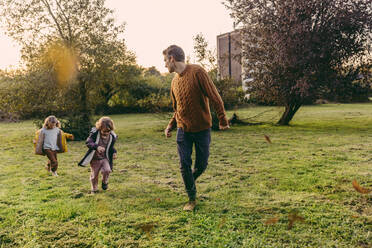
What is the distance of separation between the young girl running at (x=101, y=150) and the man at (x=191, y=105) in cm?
148

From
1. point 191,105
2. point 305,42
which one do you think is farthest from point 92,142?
point 305,42

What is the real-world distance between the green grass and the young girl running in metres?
0.33

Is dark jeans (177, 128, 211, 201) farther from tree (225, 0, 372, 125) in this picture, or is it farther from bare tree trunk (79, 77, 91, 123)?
bare tree trunk (79, 77, 91, 123)

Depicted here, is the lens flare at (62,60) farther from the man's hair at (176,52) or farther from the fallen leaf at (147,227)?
the fallen leaf at (147,227)

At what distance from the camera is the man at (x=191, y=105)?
165 inches

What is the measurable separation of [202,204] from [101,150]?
180 cm

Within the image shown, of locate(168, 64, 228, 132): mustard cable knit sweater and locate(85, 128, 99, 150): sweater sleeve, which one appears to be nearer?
locate(168, 64, 228, 132): mustard cable knit sweater

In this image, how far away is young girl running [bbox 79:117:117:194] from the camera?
5.30 m

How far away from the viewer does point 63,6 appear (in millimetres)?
13898

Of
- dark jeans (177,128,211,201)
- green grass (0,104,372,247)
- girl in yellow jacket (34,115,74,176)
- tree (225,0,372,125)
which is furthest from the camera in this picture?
tree (225,0,372,125)

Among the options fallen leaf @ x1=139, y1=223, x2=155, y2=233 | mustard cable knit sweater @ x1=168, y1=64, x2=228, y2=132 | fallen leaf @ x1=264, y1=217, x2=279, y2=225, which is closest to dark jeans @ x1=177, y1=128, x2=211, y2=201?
mustard cable knit sweater @ x1=168, y1=64, x2=228, y2=132

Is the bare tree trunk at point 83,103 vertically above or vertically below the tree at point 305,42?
below

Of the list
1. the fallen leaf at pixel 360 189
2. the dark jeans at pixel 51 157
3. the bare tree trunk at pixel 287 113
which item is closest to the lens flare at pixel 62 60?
the dark jeans at pixel 51 157

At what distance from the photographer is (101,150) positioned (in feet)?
17.1
